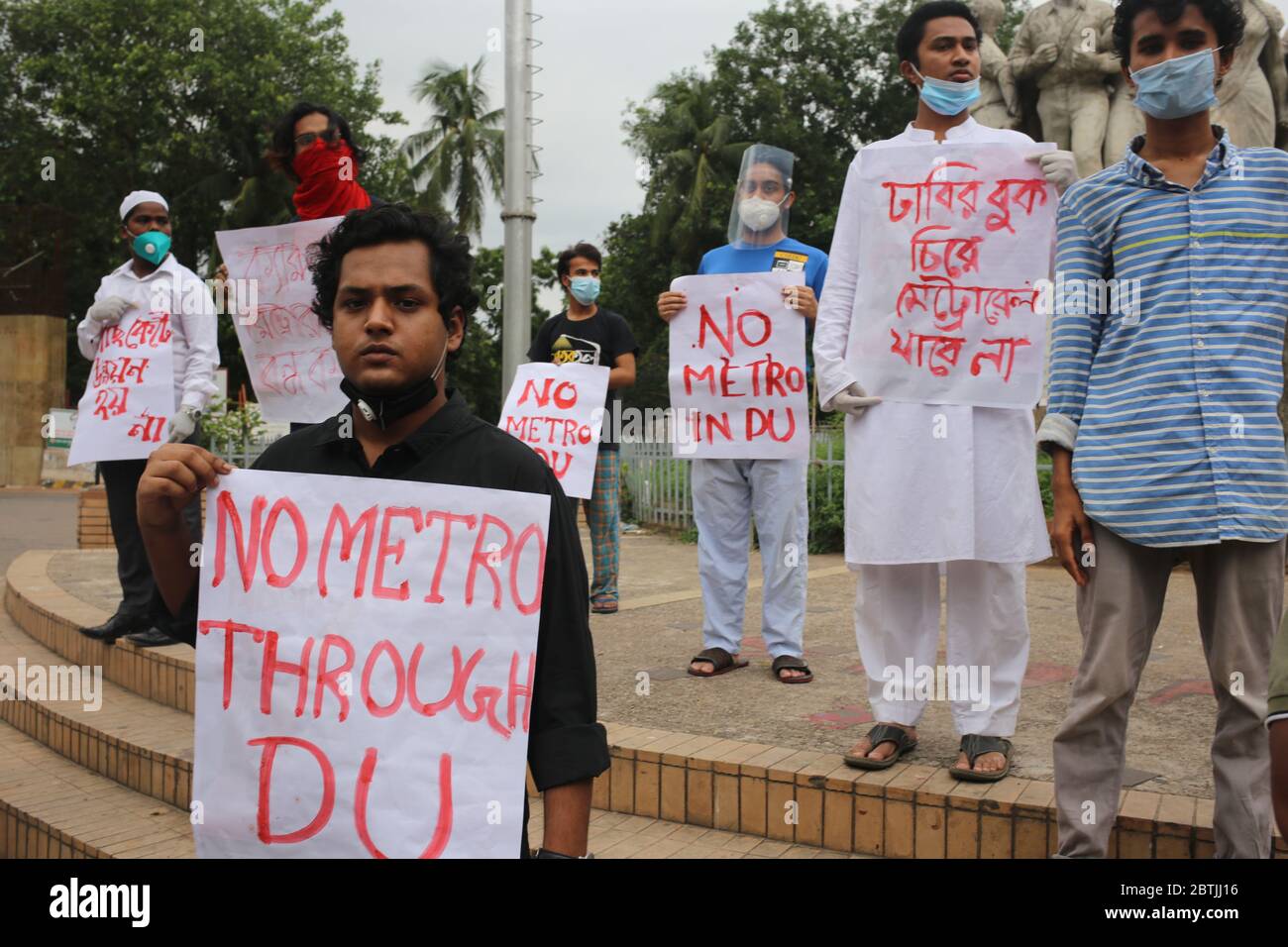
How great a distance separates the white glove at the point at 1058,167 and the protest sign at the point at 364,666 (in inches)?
85.3

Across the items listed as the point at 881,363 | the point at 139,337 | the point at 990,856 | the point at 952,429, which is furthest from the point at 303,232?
the point at 990,856

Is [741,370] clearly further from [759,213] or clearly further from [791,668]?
[791,668]

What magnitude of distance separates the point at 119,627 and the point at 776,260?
342cm

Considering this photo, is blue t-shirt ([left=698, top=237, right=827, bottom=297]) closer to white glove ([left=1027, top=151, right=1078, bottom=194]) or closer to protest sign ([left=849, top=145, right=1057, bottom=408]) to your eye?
protest sign ([left=849, top=145, right=1057, bottom=408])

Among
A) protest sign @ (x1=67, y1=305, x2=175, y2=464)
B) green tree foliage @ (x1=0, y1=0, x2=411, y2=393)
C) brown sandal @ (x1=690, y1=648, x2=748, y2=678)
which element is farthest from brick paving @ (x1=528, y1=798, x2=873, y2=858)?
green tree foliage @ (x1=0, y1=0, x2=411, y2=393)

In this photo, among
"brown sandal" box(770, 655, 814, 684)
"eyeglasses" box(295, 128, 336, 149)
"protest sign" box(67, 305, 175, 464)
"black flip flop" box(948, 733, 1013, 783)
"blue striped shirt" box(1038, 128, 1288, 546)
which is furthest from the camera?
"protest sign" box(67, 305, 175, 464)

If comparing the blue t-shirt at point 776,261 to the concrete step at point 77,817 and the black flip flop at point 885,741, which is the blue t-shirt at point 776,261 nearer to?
the black flip flop at point 885,741

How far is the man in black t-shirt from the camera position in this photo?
6.31 metres

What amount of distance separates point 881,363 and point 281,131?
234cm

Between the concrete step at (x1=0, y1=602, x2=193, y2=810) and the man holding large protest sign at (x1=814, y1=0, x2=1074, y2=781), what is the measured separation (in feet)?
7.96

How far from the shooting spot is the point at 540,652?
1996 millimetres

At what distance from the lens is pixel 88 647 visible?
5621mm

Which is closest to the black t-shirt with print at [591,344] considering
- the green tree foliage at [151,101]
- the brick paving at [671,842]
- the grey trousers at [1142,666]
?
the brick paving at [671,842]

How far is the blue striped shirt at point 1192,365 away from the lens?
2.55m
